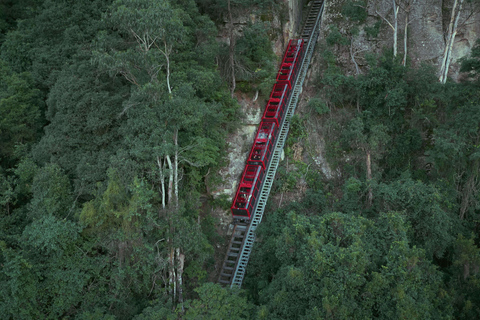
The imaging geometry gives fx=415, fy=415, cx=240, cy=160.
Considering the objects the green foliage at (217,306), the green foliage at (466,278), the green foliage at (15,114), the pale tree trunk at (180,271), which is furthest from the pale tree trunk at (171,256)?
the green foliage at (466,278)

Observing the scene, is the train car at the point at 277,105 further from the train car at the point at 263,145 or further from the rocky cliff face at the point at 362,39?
the rocky cliff face at the point at 362,39

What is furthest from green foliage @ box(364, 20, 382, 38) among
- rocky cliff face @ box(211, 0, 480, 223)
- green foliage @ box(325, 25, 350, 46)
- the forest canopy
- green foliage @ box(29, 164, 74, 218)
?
green foliage @ box(29, 164, 74, 218)

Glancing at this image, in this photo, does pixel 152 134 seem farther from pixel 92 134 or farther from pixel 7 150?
pixel 7 150

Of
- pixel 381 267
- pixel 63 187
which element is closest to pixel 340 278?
pixel 381 267

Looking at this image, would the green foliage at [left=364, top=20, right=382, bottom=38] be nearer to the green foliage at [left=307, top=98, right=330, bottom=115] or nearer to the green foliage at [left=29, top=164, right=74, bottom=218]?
the green foliage at [left=307, top=98, right=330, bottom=115]

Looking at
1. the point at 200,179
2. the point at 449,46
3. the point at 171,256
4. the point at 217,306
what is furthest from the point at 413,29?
the point at 217,306

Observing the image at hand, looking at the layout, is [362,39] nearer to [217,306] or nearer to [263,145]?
[263,145]
